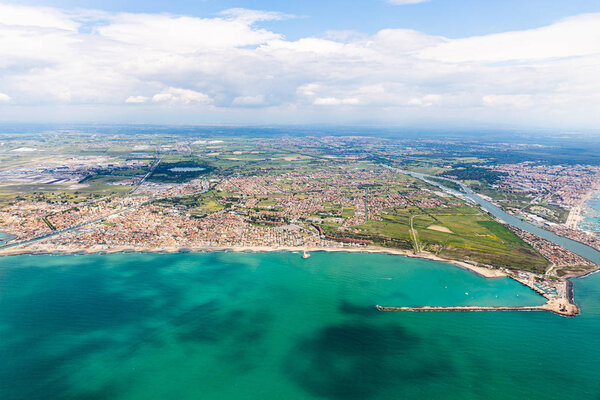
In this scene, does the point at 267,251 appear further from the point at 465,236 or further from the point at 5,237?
the point at 5,237

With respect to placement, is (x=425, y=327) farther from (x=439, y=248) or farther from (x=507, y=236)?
(x=507, y=236)

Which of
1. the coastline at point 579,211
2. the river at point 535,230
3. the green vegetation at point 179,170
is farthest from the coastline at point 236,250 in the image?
the green vegetation at point 179,170

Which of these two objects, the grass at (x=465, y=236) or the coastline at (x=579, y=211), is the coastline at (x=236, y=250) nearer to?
the grass at (x=465, y=236)

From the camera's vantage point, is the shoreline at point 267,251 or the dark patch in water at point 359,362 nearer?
the dark patch in water at point 359,362

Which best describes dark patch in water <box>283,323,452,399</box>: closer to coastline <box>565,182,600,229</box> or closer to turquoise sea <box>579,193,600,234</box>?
turquoise sea <box>579,193,600,234</box>

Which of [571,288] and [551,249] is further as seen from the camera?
[551,249]

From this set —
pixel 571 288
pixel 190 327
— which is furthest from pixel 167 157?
pixel 571 288
